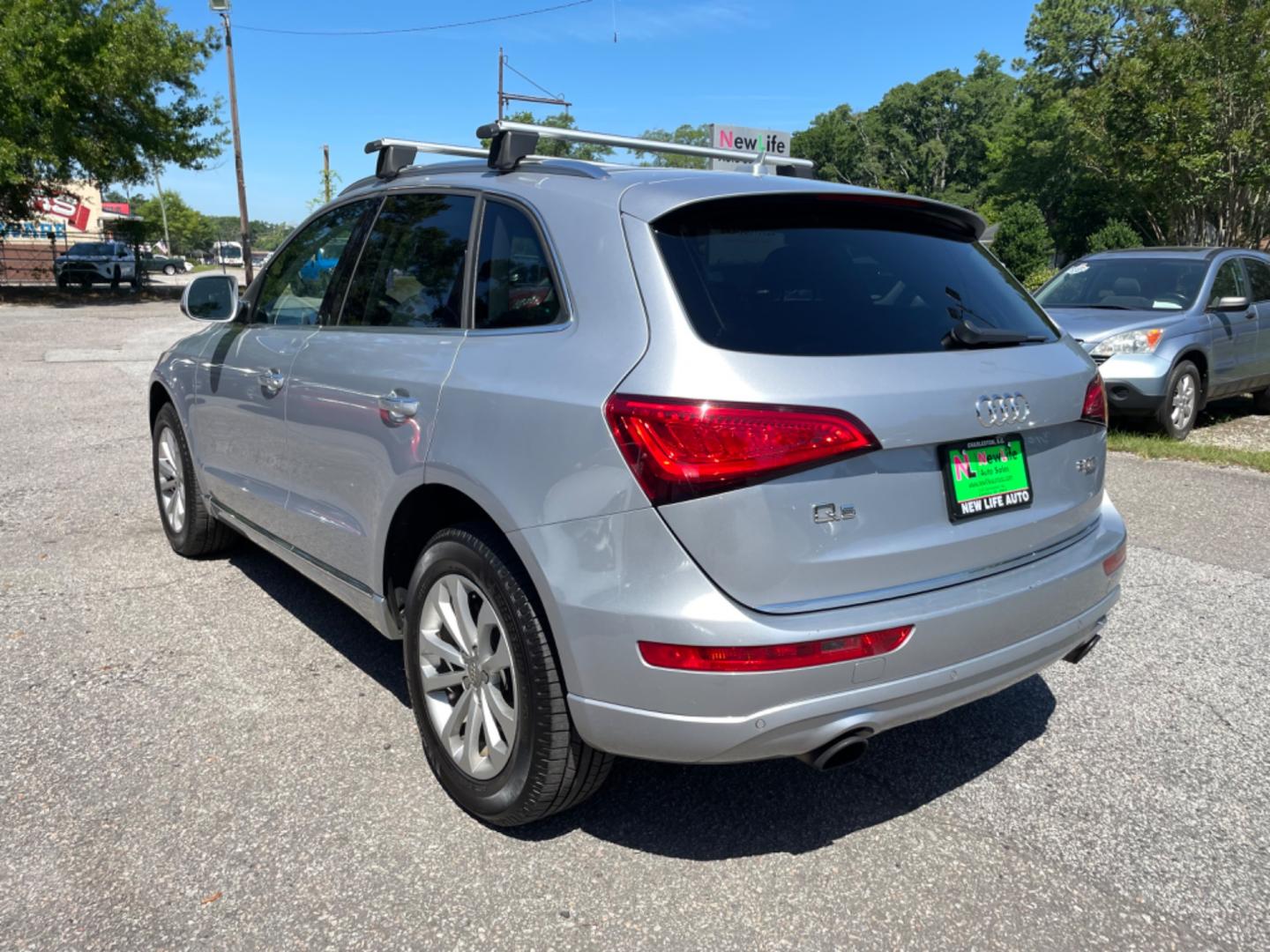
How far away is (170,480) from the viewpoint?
17.7 feet

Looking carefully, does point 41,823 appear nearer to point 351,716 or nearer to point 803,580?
point 351,716

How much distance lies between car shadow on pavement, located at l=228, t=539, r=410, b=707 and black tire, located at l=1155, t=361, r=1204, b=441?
24.2 feet

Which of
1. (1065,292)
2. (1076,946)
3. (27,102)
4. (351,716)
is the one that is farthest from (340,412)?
(27,102)

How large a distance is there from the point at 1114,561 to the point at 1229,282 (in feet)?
27.7

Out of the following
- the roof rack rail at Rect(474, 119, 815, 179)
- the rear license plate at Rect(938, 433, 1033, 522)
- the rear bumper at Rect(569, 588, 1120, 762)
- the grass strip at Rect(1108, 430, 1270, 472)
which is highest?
the roof rack rail at Rect(474, 119, 815, 179)

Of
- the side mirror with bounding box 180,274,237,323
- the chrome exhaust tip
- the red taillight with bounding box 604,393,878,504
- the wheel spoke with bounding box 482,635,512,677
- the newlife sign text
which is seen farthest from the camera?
the newlife sign text

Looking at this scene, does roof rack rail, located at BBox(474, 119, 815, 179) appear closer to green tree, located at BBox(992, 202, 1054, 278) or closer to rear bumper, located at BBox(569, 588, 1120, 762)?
rear bumper, located at BBox(569, 588, 1120, 762)

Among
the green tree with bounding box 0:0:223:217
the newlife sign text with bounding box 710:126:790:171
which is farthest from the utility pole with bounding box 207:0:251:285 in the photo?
the newlife sign text with bounding box 710:126:790:171

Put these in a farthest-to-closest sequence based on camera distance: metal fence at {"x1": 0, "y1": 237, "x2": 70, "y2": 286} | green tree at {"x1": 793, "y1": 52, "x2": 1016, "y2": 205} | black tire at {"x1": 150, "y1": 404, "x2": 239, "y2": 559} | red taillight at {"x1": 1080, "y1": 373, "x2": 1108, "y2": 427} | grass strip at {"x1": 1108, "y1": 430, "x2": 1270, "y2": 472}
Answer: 1. green tree at {"x1": 793, "y1": 52, "x2": 1016, "y2": 205}
2. metal fence at {"x1": 0, "y1": 237, "x2": 70, "y2": 286}
3. grass strip at {"x1": 1108, "y1": 430, "x2": 1270, "y2": 472}
4. black tire at {"x1": 150, "y1": 404, "x2": 239, "y2": 559}
5. red taillight at {"x1": 1080, "y1": 373, "x2": 1108, "y2": 427}

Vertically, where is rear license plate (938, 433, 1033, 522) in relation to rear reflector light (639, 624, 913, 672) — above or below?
above

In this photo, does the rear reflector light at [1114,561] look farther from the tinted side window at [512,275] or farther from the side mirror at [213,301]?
the side mirror at [213,301]

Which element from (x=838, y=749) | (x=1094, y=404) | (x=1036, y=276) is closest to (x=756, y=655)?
(x=838, y=749)

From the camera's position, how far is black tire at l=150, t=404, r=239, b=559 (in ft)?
16.5

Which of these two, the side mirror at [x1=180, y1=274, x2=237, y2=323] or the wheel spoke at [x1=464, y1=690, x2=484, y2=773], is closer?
the wheel spoke at [x1=464, y1=690, x2=484, y2=773]
